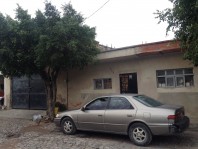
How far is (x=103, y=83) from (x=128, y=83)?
1.61m

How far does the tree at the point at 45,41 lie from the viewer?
10.6m

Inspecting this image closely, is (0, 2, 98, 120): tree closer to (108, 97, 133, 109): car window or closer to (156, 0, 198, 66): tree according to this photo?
(108, 97, 133, 109): car window

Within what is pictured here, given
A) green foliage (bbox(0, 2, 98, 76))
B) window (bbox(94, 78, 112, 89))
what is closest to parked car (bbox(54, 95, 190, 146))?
green foliage (bbox(0, 2, 98, 76))

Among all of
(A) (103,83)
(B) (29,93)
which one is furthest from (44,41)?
(B) (29,93)

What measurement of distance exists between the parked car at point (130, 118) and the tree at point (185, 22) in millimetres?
1822

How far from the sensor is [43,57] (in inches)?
423

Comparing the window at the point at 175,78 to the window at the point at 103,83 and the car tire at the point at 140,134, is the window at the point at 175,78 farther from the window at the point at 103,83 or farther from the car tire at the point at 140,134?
the car tire at the point at 140,134

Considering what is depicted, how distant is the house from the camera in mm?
10820

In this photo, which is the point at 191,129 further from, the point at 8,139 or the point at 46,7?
the point at 46,7

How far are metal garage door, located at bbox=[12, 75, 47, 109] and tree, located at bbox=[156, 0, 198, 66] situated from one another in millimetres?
10581

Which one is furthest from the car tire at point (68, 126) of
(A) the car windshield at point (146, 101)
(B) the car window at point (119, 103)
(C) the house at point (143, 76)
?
(C) the house at point (143, 76)

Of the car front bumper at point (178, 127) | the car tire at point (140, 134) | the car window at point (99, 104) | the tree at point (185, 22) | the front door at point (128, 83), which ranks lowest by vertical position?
the car tire at point (140, 134)

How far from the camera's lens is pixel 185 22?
733cm

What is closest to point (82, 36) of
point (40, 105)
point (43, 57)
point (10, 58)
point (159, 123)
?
point (43, 57)
